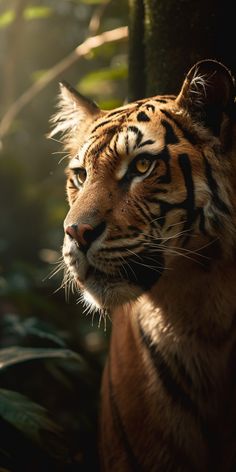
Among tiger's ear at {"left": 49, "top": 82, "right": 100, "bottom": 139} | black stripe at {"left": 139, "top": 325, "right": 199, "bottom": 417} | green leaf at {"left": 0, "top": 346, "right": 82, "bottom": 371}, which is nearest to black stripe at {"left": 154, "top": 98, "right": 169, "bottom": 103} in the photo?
tiger's ear at {"left": 49, "top": 82, "right": 100, "bottom": 139}

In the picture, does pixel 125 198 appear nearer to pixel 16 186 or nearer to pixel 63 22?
pixel 16 186

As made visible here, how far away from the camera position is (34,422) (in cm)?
241

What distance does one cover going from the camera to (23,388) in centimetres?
380

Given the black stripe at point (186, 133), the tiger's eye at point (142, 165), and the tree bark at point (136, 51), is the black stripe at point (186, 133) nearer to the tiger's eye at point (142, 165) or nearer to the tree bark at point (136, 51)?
the tiger's eye at point (142, 165)

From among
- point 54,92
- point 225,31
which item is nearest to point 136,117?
point 225,31

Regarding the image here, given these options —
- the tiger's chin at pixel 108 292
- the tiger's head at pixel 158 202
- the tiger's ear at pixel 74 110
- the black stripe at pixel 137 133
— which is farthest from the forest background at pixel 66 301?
the black stripe at pixel 137 133

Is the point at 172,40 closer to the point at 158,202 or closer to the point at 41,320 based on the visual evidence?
the point at 158,202

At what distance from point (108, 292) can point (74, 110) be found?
116cm

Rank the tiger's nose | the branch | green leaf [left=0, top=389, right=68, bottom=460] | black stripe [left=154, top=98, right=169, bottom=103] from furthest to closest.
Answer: the branch
black stripe [left=154, top=98, right=169, bottom=103]
green leaf [left=0, top=389, right=68, bottom=460]
the tiger's nose

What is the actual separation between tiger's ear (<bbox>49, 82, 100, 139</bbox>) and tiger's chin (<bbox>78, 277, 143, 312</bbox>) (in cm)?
97

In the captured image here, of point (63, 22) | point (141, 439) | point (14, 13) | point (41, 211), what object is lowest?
point (141, 439)

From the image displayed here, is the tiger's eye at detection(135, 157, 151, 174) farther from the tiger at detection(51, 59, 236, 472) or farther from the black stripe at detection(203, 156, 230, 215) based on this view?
the black stripe at detection(203, 156, 230, 215)

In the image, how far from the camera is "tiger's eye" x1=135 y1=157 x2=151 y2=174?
230 cm

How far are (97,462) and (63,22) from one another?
11.1 metres
